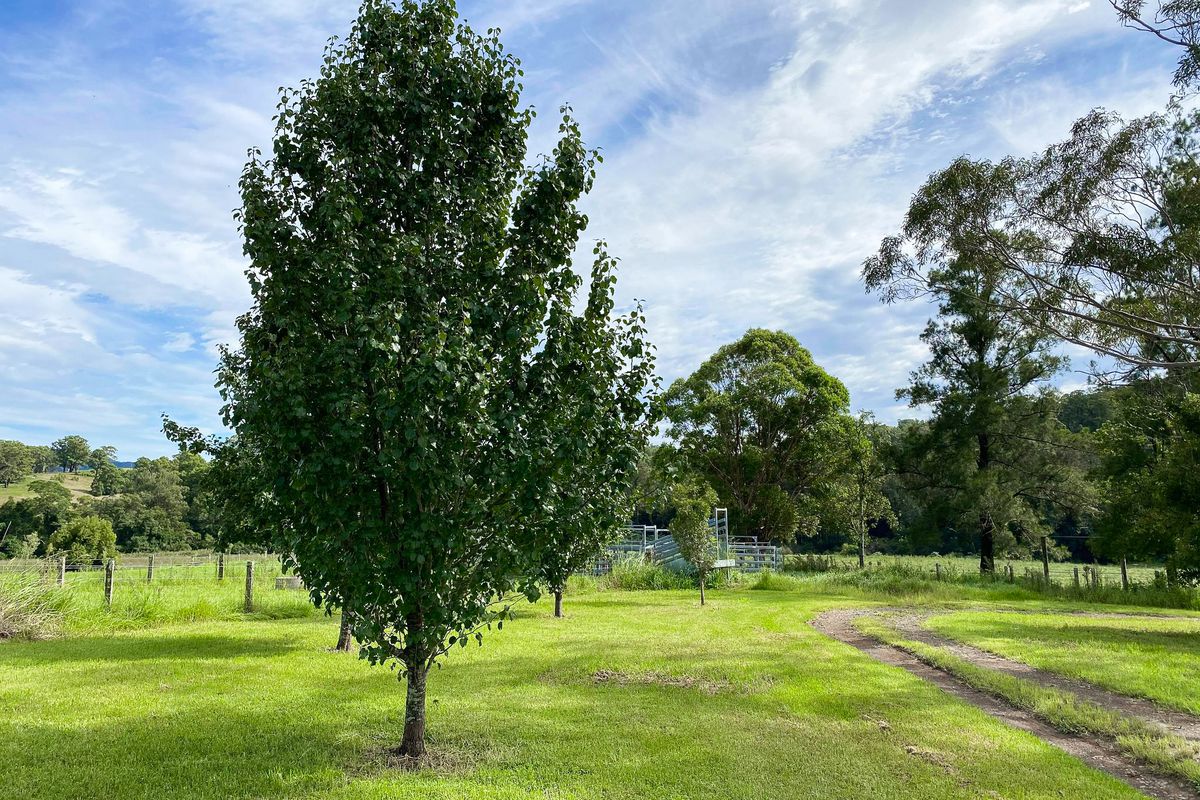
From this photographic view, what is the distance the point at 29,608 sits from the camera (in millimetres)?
12156

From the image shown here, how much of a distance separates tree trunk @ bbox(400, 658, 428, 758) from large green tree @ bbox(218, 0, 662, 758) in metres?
0.02

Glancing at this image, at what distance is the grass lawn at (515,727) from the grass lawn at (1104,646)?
8.18 feet

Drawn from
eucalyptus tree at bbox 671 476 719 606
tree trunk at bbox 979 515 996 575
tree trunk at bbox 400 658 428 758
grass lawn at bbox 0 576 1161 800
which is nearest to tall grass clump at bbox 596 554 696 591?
eucalyptus tree at bbox 671 476 719 606

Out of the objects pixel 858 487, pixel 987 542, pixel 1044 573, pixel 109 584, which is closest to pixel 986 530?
pixel 987 542

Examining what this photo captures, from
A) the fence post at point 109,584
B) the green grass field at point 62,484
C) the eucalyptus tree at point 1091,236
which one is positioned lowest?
the fence post at point 109,584

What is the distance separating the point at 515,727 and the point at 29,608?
10.4m

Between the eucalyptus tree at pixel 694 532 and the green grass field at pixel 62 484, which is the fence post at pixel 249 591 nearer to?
the eucalyptus tree at pixel 694 532

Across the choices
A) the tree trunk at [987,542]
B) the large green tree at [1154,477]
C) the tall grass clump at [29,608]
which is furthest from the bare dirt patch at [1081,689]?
the tree trunk at [987,542]

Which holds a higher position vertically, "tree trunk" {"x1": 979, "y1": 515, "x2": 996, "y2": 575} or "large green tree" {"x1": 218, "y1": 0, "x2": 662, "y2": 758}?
"large green tree" {"x1": 218, "y1": 0, "x2": 662, "y2": 758}

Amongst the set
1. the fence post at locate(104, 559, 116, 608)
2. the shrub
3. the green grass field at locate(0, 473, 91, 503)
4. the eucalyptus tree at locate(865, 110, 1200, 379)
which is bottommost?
the shrub

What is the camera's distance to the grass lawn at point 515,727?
17.3 feet

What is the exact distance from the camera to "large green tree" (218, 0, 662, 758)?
4.91 metres

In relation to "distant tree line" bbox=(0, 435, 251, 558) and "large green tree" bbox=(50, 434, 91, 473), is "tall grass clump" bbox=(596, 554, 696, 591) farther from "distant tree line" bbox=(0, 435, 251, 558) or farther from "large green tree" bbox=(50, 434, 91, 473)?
"large green tree" bbox=(50, 434, 91, 473)

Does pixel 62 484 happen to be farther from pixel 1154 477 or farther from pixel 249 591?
pixel 1154 477
